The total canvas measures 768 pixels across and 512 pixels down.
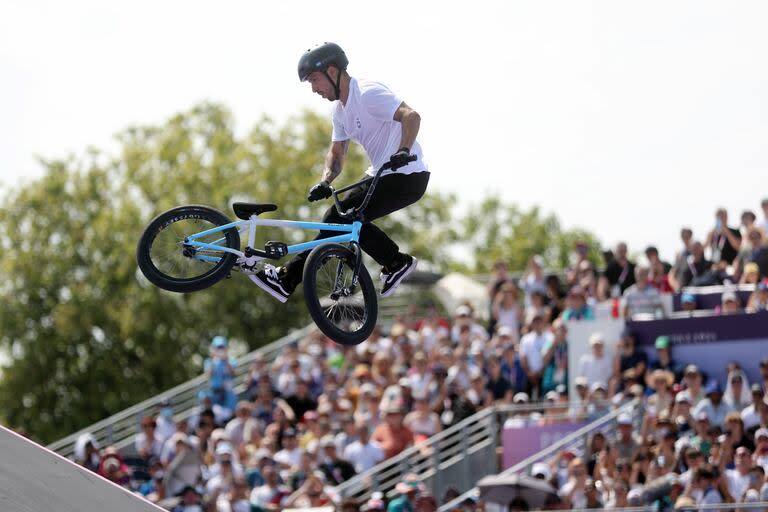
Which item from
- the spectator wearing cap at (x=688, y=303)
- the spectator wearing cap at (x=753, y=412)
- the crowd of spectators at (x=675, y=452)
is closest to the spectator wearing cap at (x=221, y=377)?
the crowd of spectators at (x=675, y=452)

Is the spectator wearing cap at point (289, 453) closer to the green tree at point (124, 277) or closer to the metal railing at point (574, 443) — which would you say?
the metal railing at point (574, 443)

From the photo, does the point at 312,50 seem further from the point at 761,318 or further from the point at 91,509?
the point at 761,318

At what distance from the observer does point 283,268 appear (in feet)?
37.8

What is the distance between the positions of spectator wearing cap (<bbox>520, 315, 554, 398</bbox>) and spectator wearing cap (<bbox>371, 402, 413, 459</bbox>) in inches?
72.9

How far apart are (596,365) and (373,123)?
8851 mm

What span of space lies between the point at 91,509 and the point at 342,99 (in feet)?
12.4

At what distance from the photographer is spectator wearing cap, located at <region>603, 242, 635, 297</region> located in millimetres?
20750

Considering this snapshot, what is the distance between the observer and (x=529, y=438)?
1919cm

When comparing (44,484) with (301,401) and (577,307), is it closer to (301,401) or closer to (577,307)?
(577,307)

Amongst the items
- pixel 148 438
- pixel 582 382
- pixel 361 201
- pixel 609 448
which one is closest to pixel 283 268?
pixel 361 201

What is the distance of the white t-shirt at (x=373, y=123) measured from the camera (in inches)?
440

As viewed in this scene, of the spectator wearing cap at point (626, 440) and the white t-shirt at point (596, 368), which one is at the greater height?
the white t-shirt at point (596, 368)

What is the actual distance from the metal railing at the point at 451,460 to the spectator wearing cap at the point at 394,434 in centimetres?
20

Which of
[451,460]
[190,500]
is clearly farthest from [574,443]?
[190,500]
